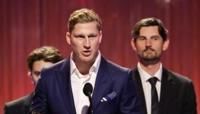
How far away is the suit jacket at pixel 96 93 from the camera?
5.77 feet

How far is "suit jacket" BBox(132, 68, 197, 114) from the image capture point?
2553 millimetres

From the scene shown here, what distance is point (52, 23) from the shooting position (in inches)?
161

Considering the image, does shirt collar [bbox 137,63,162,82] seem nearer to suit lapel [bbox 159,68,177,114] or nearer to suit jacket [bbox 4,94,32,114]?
suit lapel [bbox 159,68,177,114]

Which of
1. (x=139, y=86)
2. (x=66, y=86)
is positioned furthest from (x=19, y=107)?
(x=66, y=86)

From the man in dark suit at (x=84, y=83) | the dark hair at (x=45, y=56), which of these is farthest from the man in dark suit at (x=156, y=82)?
the man in dark suit at (x=84, y=83)

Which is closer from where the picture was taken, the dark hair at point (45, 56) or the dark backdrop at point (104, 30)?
the dark hair at point (45, 56)

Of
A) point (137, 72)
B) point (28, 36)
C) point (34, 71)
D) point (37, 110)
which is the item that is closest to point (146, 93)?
point (137, 72)

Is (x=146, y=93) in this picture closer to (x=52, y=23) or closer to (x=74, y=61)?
(x=74, y=61)

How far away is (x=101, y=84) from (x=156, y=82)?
877mm

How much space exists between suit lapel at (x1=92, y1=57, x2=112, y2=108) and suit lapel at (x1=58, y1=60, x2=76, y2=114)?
0.10m

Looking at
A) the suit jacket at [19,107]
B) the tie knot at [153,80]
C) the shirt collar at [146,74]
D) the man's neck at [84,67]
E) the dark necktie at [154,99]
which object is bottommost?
the suit jacket at [19,107]

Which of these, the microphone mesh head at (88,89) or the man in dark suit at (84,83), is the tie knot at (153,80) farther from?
the microphone mesh head at (88,89)

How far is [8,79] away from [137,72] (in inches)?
70.8

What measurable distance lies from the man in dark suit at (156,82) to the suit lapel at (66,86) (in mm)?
754
